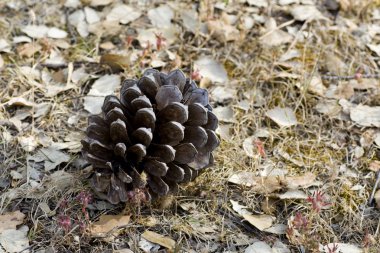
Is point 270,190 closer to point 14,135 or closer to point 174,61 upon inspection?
point 174,61

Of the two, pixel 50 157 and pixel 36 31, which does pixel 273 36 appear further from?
pixel 50 157

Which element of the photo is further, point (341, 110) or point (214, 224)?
point (341, 110)

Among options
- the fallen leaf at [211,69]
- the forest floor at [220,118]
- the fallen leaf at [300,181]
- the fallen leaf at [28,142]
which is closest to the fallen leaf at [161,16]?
the forest floor at [220,118]

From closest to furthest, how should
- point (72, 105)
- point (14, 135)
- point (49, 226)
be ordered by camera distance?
1. point (49, 226)
2. point (14, 135)
3. point (72, 105)

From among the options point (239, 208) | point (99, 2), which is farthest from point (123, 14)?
point (239, 208)

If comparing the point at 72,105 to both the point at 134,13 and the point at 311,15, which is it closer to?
the point at 134,13

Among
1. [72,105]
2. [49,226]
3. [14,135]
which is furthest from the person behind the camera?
[72,105]

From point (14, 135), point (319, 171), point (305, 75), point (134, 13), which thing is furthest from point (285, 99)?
point (14, 135)

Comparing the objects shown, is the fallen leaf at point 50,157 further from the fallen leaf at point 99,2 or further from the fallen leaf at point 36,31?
the fallen leaf at point 99,2
